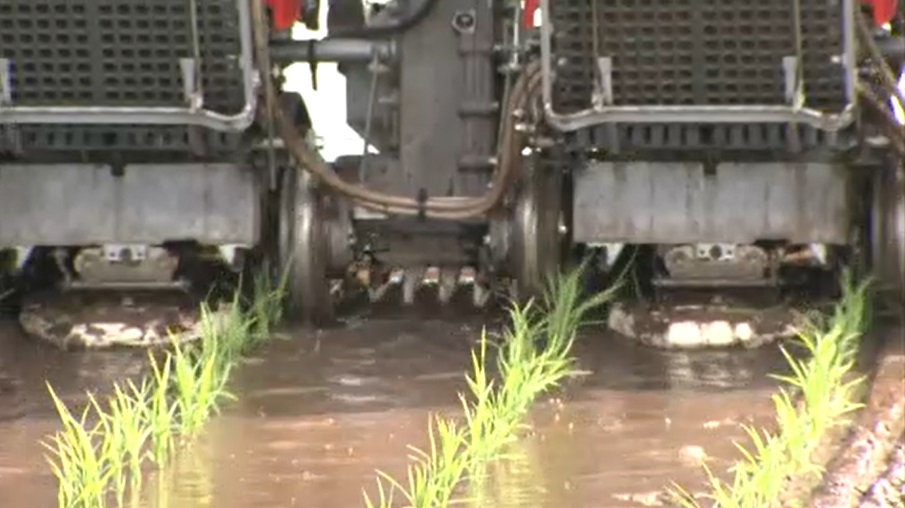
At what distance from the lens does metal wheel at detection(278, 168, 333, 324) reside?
6.81m

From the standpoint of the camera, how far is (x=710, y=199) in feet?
21.7

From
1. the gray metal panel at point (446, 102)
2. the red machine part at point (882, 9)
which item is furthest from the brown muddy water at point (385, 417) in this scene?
the red machine part at point (882, 9)

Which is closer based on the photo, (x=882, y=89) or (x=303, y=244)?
(x=882, y=89)

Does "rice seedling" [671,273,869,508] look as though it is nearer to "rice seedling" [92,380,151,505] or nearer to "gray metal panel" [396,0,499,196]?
"rice seedling" [92,380,151,505]

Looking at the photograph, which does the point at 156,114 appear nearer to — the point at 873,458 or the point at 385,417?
the point at 385,417

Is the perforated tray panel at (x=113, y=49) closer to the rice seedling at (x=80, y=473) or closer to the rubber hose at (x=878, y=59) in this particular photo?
the rice seedling at (x=80, y=473)

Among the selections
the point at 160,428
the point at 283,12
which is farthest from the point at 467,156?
the point at 160,428

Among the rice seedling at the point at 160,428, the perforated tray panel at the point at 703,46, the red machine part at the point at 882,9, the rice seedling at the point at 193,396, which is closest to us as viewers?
the rice seedling at the point at 160,428

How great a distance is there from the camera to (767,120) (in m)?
6.16

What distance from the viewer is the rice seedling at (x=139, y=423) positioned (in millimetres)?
4270

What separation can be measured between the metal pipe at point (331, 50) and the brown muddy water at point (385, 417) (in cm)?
102

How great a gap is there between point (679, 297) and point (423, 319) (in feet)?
3.45

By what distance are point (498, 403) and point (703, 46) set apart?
1661 mm

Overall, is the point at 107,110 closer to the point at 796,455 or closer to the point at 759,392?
the point at 759,392
